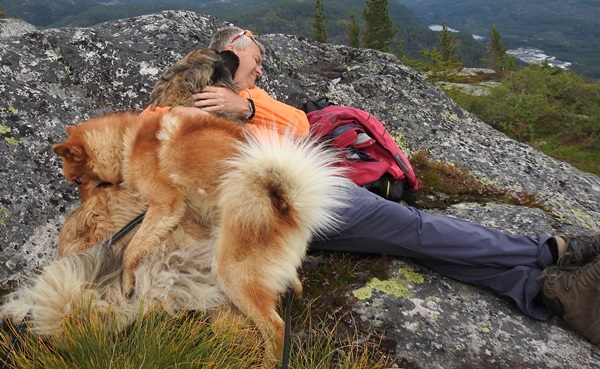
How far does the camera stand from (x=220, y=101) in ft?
12.9

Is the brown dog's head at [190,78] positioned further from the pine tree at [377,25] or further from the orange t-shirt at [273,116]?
the pine tree at [377,25]

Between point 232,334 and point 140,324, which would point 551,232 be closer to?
point 232,334

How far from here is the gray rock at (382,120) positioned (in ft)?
10.2

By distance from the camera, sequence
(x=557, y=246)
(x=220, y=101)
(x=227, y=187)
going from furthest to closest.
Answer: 1. (x=220, y=101)
2. (x=557, y=246)
3. (x=227, y=187)

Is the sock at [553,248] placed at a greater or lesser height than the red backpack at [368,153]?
lesser

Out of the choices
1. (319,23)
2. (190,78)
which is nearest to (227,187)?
(190,78)

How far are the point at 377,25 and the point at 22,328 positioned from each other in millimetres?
49593

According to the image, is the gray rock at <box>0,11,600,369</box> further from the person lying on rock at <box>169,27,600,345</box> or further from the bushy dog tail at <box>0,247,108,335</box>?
the bushy dog tail at <box>0,247,108,335</box>

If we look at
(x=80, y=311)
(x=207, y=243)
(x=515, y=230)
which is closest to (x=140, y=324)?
(x=80, y=311)

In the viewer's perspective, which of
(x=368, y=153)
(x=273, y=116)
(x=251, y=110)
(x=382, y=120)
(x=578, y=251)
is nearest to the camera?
(x=578, y=251)

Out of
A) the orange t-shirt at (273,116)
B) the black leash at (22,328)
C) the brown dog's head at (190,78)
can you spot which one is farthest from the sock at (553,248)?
the black leash at (22,328)

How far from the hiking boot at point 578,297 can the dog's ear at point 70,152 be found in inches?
156

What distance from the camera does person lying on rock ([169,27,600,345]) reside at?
315 cm

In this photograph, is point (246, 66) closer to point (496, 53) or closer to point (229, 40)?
point (229, 40)
